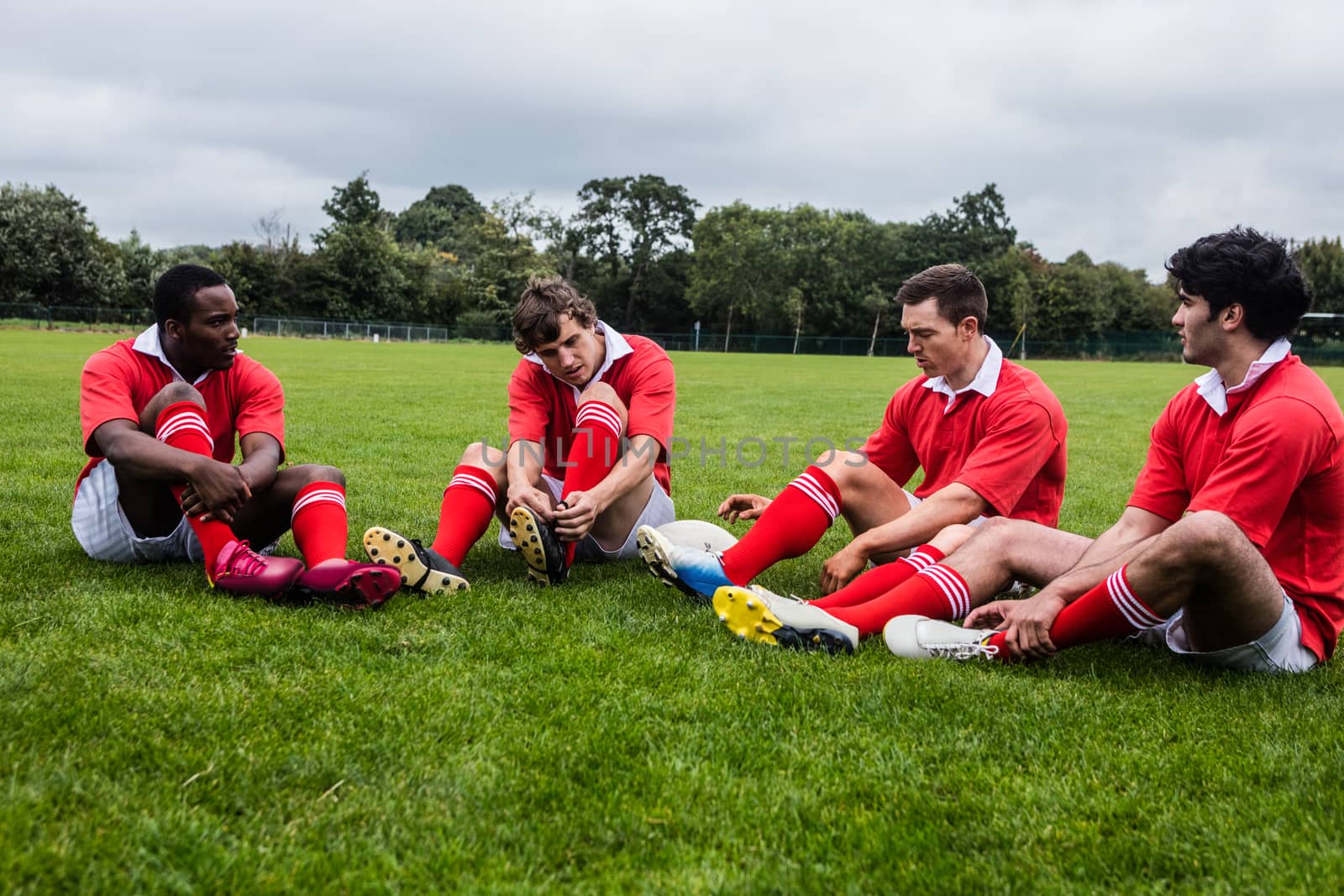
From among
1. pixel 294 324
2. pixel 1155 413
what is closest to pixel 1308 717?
pixel 1155 413

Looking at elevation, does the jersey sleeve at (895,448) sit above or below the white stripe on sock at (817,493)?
above

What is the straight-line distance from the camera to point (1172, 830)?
2.26 meters

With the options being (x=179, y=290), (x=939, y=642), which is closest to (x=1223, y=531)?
(x=939, y=642)

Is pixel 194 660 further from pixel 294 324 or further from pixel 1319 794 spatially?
pixel 294 324

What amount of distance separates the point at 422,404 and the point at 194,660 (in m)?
10.8

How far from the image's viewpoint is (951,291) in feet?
13.5

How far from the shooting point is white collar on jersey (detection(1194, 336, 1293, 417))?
329cm

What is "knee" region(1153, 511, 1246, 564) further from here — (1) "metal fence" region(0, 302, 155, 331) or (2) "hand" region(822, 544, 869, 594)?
(1) "metal fence" region(0, 302, 155, 331)

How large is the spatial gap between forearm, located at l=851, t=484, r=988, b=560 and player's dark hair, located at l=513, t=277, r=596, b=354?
5.23ft

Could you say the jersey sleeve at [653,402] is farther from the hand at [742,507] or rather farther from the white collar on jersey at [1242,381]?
the white collar on jersey at [1242,381]

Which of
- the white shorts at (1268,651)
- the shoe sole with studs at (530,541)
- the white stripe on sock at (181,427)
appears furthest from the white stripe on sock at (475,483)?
the white shorts at (1268,651)

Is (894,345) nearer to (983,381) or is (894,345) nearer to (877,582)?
(983,381)

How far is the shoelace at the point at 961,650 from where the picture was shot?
3.47 meters

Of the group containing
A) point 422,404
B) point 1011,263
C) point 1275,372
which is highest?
point 1011,263
